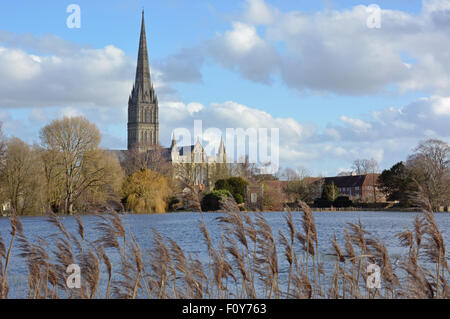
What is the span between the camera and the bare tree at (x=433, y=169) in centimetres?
5978

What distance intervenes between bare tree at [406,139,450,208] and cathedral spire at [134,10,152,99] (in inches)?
4026

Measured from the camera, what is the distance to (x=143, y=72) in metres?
162

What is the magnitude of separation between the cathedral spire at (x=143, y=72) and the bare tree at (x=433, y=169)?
336 ft

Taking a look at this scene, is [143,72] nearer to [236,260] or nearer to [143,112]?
[143,112]

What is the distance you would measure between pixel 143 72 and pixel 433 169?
11492 centimetres

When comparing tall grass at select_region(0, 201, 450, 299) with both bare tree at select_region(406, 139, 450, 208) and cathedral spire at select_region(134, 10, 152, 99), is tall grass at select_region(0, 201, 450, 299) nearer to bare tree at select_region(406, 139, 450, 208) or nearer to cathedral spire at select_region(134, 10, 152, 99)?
bare tree at select_region(406, 139, 450, 208)

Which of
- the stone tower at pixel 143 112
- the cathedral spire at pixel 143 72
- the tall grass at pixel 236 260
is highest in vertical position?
the cathedral spire at pixel 143 72

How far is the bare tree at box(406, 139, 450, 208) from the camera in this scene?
59.8 meters

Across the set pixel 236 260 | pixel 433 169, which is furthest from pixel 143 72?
pixel 236 260

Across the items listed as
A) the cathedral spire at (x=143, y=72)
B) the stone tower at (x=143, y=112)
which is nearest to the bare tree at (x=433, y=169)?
the cathedral spire at (x=143, y=72)

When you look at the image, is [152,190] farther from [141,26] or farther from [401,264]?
[141,26]

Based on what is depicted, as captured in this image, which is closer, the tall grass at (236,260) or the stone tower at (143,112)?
the tall grass at (236,260)

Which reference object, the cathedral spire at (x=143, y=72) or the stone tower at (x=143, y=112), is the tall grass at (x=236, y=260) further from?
the stone tower at (x=143, y=112)
